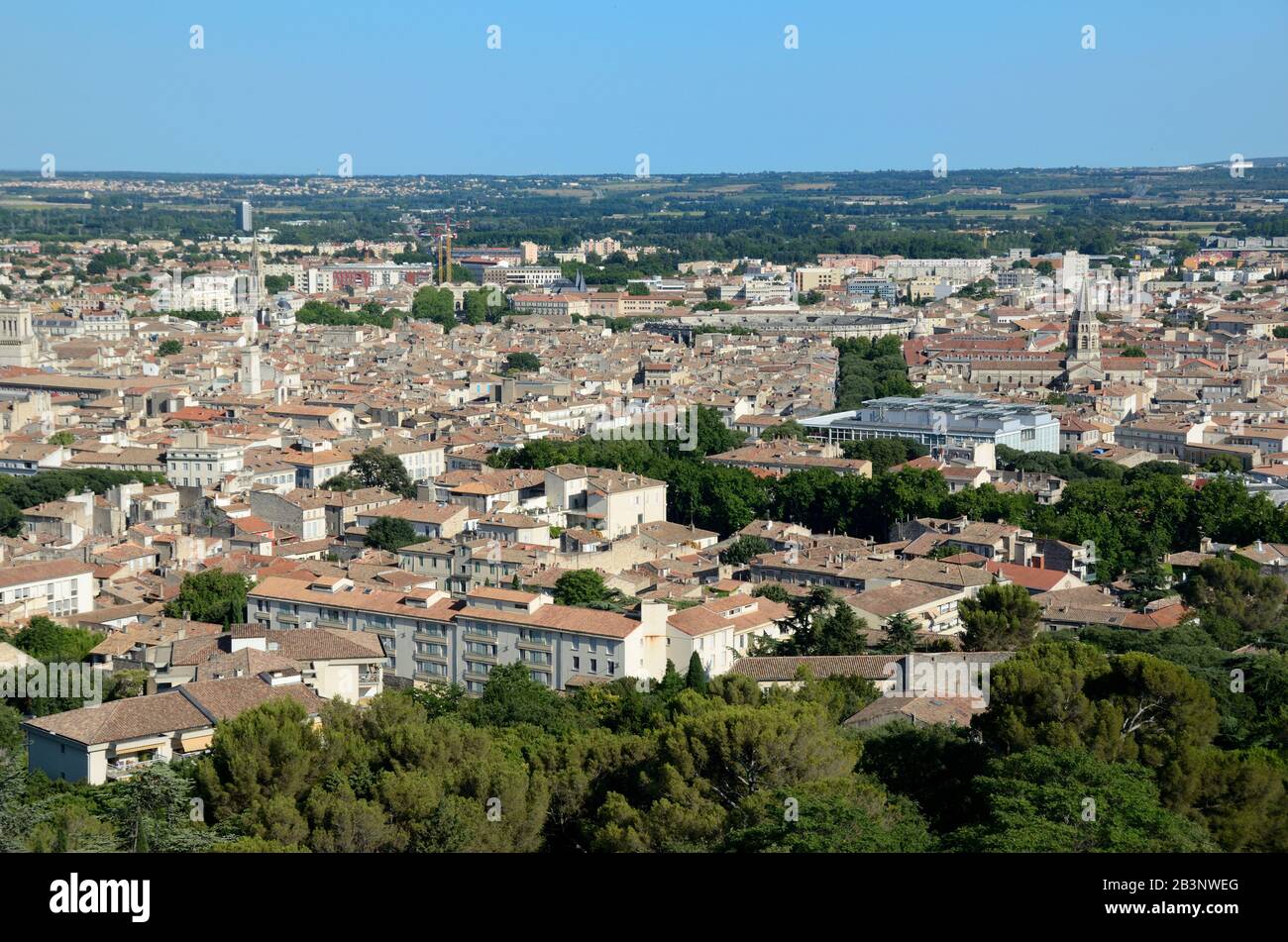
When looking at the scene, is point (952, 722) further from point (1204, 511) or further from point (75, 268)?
point (75, 268)

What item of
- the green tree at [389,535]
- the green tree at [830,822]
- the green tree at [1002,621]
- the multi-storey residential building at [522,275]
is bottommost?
the green tree at [389,535]

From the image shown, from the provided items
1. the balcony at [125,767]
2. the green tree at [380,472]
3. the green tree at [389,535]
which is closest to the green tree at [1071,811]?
the balcony at [125,767]

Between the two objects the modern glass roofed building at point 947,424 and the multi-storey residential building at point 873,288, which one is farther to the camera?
the multi-storey residential building at point 873,288

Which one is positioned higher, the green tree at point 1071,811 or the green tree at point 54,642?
the green tree at point 1071,811

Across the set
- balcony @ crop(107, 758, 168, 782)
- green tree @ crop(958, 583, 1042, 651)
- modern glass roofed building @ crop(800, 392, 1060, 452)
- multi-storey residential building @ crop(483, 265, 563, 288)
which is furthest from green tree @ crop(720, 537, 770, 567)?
multi-storey residential building @ crop(483, 265, 563, 288)

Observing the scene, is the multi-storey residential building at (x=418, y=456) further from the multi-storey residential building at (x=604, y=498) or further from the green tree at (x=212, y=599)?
the green tree at (x=212, y=599)
